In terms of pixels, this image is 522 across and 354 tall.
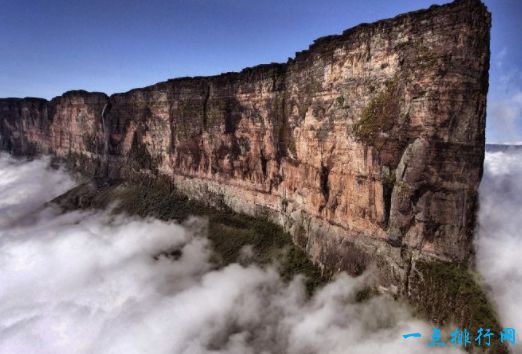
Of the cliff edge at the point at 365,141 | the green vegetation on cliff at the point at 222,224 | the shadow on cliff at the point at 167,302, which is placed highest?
the cliff edge at the point at 365,141

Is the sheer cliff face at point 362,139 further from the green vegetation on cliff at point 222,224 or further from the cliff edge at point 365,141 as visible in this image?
the green vegetation on cliff at point 222,224

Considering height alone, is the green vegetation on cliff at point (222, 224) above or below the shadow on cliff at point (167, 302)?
above

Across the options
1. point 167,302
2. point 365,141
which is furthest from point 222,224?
point 365,141

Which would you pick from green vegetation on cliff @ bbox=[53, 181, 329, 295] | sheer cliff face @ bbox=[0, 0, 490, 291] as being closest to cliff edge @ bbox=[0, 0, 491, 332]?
sheer cliff face @ bbox=[0, 0, 490, 291]

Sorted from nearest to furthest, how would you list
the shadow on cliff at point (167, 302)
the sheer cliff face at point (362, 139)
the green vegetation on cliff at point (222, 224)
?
the sheer cliff face at point (362, 139) → the shadow on cliff at point (167, 302) → the green vegetation on cliff at point (222, 224)

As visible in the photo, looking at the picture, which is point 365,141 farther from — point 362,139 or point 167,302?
point 167,302

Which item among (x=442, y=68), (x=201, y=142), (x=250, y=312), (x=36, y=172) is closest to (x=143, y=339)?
(x=250, y=312)

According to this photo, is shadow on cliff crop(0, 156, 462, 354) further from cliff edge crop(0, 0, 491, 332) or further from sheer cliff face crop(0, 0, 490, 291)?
sheer cliff face crop(0, 0, 490, 291)

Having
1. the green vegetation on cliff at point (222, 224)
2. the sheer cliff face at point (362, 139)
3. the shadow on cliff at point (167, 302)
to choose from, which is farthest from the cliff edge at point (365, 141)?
the shadow on cliff at point (167, 302)
